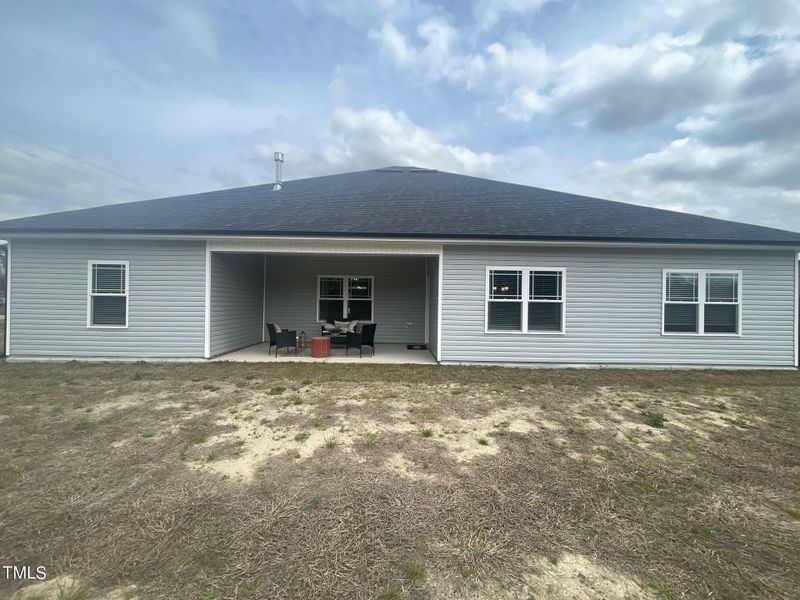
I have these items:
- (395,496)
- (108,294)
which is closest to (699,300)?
(395,496)

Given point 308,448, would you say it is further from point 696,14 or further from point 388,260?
point 696,14

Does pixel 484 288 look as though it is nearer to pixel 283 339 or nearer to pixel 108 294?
pixel 283 339

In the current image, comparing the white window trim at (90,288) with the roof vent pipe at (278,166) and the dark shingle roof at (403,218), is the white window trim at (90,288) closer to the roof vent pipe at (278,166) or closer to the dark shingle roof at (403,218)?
the dark shingle roof at (403,218)

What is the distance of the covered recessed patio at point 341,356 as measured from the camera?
8.60 meters

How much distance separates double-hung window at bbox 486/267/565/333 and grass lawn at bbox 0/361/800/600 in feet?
9.34

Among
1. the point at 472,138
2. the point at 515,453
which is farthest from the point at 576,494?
the point at 472,138

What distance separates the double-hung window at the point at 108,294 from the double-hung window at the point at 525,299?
8.71m

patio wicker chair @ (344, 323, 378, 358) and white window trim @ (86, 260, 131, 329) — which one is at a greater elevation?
white window trim @ (86, 260, 131, 329)

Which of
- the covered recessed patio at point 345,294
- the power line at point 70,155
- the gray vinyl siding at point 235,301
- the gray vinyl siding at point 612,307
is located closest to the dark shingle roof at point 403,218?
the gray vinyl siding at point 612,307

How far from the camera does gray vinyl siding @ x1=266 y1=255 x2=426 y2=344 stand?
38.4 ft

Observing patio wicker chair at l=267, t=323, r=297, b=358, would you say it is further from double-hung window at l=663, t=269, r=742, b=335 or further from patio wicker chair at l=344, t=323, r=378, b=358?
double-hung window at l=663, t=269, r=742, b=335

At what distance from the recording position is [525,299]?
27.0 ft

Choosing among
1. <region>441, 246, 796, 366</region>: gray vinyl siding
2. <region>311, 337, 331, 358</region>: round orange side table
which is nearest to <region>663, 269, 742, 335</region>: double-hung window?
<region>441, 246, 796, 366</region>: gray vinyl siding

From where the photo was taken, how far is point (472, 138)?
21031 mm
